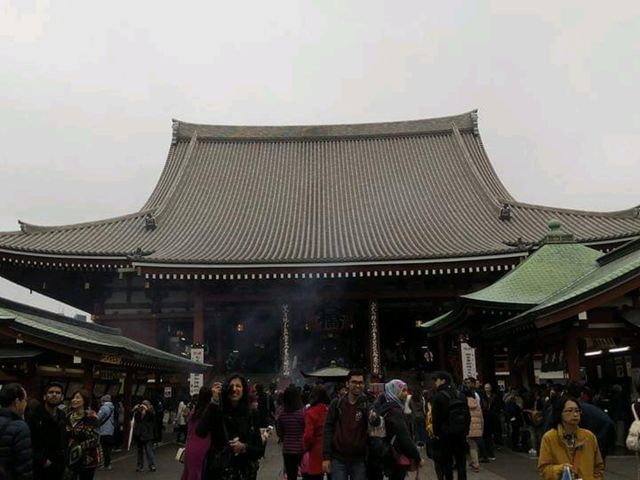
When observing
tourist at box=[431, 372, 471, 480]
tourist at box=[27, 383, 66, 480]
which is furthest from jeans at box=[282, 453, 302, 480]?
tourist at box=[27, 383, 66, 480]

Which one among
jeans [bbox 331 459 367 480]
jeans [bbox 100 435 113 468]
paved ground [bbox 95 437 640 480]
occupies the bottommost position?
paved ground [bbox 95 437 640 480]

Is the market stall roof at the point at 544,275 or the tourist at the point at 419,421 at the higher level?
the market stall roof at the point at 544,275

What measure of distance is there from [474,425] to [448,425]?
2782mm

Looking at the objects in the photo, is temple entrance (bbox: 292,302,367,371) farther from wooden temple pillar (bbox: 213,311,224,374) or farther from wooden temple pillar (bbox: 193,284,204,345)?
wooden temple pillar (bbox: 193,284,204,345)

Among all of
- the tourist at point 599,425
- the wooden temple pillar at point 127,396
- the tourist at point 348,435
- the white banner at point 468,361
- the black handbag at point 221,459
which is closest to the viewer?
the black handbag at point 221,459

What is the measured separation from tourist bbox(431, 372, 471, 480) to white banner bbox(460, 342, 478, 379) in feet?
35.4

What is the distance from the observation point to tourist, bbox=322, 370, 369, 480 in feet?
18.4

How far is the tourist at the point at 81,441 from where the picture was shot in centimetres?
674

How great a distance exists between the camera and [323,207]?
85.3ft

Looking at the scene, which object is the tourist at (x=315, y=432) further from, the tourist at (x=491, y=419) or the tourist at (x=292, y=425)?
the tourist at (x=491, y=419)

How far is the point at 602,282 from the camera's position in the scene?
367 inches

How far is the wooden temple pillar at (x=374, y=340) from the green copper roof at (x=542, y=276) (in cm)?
766

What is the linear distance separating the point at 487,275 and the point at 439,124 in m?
13.0

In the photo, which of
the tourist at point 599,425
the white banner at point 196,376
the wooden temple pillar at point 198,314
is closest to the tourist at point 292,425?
the tourist at point 599,425
